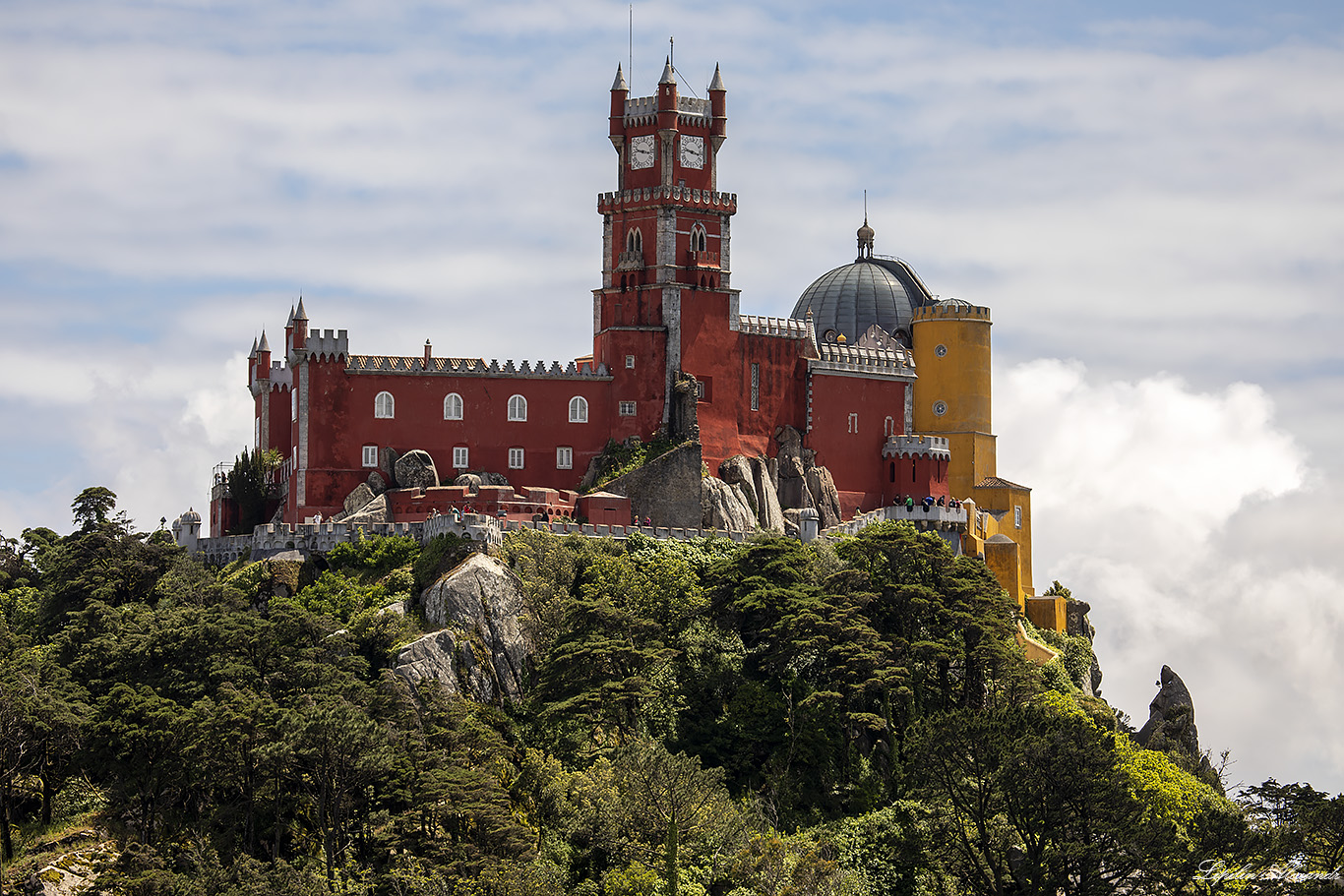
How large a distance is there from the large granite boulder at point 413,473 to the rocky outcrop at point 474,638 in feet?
35.3

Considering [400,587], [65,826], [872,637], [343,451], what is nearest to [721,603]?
[872,637]

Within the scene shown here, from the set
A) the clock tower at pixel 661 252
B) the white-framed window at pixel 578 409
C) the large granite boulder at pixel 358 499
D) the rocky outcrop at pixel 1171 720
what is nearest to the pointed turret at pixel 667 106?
the clock tower at pixel 661 252

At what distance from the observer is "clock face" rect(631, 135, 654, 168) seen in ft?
339

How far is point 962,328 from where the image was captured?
368ft

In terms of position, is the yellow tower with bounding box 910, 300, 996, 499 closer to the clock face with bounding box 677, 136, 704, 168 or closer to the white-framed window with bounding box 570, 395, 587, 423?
the clock face with bounding box 677, 136, 704, 168

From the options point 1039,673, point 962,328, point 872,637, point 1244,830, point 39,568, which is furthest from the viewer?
point 962,328

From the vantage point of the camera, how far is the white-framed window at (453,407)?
98312 mm

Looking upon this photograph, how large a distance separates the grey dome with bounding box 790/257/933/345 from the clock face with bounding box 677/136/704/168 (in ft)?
48.5

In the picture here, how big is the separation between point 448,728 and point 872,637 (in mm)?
17312

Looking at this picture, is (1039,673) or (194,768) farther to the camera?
(1039,673)

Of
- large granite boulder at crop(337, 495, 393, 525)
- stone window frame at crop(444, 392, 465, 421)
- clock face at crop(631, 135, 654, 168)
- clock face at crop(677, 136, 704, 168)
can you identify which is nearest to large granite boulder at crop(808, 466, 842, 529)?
clock face at crop(677, 136, 704, 168)

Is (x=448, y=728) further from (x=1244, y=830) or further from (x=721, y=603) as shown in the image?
(x=1244, y=830)

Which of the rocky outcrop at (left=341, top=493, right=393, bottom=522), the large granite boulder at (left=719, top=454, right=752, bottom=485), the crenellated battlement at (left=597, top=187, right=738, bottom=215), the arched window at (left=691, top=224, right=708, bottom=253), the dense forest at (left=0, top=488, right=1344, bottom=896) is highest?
the crenellated battlement at (left=597, top=187, right=738, bottom=215)

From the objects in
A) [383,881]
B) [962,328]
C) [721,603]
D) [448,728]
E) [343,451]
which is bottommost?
[383,881]
